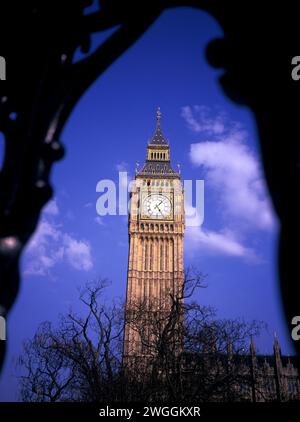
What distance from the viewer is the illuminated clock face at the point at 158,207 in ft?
168

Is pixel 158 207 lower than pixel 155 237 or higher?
higher

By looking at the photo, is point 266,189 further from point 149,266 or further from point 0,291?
point 149,266

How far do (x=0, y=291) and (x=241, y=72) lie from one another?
1091mm

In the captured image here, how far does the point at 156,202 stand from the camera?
170 ft

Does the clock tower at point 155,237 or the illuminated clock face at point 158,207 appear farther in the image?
the illuminated clock face at point 158,207

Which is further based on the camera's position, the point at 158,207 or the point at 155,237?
the point at 158,207

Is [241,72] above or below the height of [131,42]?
below

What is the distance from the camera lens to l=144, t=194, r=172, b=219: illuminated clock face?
51.2 m

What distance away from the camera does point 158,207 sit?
169 feet

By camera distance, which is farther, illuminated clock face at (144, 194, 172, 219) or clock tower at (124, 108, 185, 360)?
illuminated clock face at (144, 194, 172, 219)
